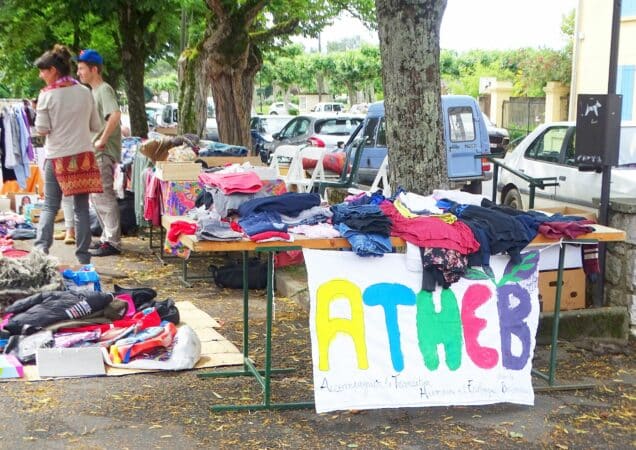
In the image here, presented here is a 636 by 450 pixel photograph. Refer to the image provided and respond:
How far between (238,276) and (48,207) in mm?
1956

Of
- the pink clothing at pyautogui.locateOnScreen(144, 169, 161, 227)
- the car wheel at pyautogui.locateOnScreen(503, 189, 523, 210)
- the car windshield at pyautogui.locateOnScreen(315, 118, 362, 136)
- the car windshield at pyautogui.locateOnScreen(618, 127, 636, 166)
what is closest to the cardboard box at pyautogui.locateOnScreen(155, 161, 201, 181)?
the pink clothing at pyautogui.locateOnScreen(144, 169, 161, 227)

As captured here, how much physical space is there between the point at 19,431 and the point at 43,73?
4.41m

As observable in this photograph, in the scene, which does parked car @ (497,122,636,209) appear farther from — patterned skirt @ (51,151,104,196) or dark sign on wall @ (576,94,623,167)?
patterned skirt @ (51,151,104,196)

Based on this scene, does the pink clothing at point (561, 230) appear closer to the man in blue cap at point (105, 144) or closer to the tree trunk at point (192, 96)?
the man in blue cap at point (105, 144)

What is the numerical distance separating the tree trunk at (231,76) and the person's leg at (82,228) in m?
5.77

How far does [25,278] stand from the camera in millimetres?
6496

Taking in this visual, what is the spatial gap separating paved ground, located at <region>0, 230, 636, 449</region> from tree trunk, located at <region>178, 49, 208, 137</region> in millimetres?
9603

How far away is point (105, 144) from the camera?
30.8ft

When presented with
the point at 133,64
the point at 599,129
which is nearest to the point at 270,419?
the point at 599,129

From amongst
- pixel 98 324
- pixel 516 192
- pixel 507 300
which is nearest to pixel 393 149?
pixel 507 300

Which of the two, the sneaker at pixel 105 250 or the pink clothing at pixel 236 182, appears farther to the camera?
the sneaker at pixel 105 250

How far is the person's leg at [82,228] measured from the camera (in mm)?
8344

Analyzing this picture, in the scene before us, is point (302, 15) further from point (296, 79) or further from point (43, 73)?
point (296, 79)

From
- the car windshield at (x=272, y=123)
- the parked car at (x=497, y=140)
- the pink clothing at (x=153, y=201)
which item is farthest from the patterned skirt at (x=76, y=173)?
the car windshield at (x=272, y=123)
